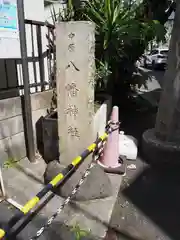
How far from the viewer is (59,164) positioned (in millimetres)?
2920

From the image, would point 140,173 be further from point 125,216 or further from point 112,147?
point 125,216

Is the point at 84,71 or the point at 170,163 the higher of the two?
the point at 84,71

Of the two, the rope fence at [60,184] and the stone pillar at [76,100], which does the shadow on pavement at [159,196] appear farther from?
the rope fence at [60,184]

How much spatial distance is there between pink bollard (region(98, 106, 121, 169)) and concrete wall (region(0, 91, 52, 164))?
1.47 metres

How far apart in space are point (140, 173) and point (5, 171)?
229cm

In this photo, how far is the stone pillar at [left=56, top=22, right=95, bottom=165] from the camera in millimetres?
2396

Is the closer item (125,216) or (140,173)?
(125,216)

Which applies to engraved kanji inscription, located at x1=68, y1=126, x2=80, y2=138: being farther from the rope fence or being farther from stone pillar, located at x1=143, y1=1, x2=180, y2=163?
stone pillar, located at x1=143, y1=1, x2=180, y2=163

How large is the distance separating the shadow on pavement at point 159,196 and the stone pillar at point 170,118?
318mm

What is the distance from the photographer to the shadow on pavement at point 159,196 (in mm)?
2496

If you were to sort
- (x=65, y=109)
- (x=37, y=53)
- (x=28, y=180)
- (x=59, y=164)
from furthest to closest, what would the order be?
(x=37, y=53) → (x=28, y=180) → (x=59, y=164) → (x=65, y=109)

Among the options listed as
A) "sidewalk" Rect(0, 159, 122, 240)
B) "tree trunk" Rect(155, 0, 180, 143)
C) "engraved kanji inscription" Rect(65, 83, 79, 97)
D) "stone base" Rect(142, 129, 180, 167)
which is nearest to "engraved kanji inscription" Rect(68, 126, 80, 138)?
"engraved kanji inscription" Rect(65, 83, 79, 97)

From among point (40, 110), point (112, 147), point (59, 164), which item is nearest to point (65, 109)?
point (59, 164)

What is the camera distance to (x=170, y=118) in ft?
12.3
